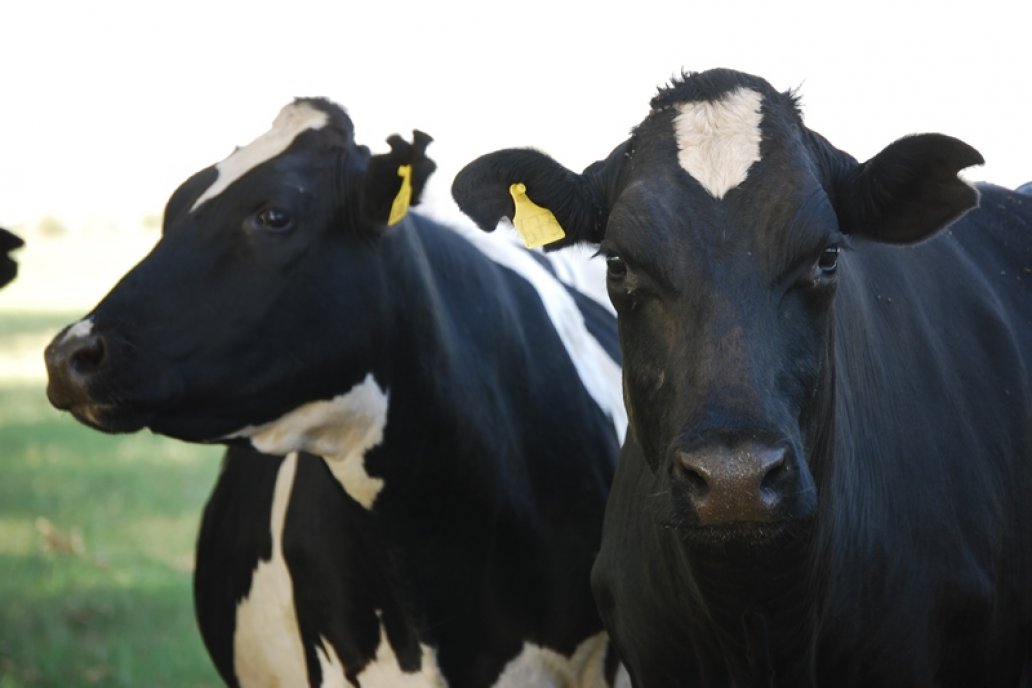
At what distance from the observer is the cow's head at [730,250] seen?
345 centimetres

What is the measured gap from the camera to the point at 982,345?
4734 mm

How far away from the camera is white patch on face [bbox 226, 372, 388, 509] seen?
501 cm

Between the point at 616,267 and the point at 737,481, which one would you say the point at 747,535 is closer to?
the point at 737,481

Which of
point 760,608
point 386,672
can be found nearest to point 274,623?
point 386,672

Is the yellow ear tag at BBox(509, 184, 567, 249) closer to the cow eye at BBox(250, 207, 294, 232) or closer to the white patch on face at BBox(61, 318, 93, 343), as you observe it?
the cow eye at BBox(250, 207, 294, 232)

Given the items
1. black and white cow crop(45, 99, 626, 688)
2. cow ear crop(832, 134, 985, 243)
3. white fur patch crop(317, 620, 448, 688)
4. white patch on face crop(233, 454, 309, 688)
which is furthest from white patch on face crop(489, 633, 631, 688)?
cow ear crop(832, 134, 985, 243)

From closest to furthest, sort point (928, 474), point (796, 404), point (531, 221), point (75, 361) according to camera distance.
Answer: point (796, 404)
point (531, 221)
point (928, 474)
point (75, 361)

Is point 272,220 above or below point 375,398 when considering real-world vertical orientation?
above

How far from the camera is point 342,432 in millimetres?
5094

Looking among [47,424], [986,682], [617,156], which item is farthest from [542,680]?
[47,424]

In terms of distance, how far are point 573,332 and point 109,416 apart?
1.86 m

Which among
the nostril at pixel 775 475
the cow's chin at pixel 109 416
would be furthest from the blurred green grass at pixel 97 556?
the nostril at pixel 775 475

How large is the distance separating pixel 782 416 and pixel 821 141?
3.01ft

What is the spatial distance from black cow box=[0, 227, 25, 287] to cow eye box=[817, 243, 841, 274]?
3.50 metres
